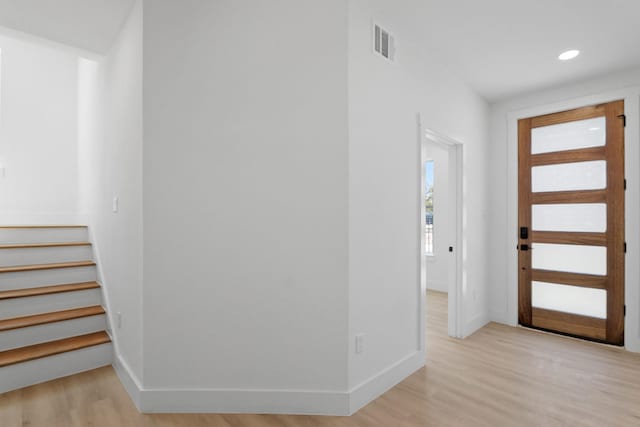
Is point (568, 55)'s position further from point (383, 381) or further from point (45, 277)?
point (45, 277)

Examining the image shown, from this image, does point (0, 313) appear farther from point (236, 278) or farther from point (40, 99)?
point (40, 99)

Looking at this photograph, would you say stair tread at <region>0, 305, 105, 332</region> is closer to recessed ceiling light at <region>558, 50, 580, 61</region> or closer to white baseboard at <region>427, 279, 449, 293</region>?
recessed ceiling light at <region>558, 50, 580, 61</region>

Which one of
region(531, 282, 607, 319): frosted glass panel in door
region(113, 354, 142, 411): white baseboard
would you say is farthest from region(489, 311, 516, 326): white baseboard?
region(113, 354, 142, 411): white baseboard

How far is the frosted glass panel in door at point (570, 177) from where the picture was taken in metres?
3.30

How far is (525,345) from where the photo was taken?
3.26 metres

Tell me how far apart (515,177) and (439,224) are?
2.05 m

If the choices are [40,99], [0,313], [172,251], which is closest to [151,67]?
[172,251]

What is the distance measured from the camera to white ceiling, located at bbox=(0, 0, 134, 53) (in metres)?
2.18

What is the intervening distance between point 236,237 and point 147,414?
1.26 meters

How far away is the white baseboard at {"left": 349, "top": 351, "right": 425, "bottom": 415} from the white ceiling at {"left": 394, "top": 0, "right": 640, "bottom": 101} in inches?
106

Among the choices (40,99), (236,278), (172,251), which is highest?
(40,99)

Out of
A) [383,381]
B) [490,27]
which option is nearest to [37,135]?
[383,381]

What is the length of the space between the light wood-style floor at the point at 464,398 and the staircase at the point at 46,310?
13 cm

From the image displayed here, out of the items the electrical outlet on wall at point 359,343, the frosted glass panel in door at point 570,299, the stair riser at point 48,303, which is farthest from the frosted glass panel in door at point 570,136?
the stair riser at point 48,303
